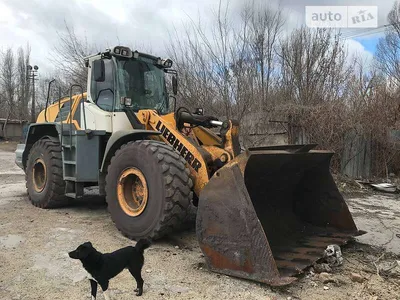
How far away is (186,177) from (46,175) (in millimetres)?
3216

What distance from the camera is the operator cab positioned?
18.6 ft

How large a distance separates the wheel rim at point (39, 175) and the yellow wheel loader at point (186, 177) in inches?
3.4

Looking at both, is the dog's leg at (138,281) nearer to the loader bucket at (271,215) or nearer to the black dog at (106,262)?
the black dog at (106,262)

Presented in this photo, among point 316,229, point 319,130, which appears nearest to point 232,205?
point 316,229

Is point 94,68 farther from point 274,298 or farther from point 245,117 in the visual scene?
point 245,117

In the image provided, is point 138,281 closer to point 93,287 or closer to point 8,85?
point 93,287

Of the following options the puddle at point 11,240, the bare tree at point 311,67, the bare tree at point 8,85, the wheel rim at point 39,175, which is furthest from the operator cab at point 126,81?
the bare tree at point 8,85

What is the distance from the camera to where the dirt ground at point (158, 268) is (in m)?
3.34

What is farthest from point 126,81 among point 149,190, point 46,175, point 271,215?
point 271,215

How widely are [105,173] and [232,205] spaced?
242cm

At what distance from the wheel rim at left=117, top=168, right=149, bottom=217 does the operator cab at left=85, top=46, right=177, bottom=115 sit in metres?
1.23

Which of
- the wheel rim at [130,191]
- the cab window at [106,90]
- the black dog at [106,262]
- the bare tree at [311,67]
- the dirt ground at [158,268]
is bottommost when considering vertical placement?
the dirt ground at [158,268]

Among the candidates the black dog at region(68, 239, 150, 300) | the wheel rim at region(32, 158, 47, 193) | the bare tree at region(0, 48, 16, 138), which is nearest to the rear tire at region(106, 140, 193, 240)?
the black dog at region(68, 239, 150, 300)

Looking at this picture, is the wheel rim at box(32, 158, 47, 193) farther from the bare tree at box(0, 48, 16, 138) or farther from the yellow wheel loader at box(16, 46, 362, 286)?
the bare tree at box(0, 48, 16, 138)
